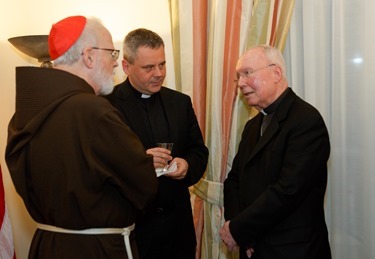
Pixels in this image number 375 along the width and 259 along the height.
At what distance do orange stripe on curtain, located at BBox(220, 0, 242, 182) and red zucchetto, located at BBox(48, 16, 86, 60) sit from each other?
1.05 m

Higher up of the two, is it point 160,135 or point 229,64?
point 229,64

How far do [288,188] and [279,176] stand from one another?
86 millimetres

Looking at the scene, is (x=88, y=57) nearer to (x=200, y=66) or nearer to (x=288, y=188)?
(x=288, y=188)

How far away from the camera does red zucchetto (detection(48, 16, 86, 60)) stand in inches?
54.1

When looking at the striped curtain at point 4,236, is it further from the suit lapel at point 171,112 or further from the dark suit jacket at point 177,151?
the suit lapel at point 171,112

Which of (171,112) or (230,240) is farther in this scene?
(171,112)

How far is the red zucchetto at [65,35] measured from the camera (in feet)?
4.50

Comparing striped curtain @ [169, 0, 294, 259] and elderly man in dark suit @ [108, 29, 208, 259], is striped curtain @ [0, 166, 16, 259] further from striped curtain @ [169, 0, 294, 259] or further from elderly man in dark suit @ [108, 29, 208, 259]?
striped curtain @ [169, 0, 294, 259]

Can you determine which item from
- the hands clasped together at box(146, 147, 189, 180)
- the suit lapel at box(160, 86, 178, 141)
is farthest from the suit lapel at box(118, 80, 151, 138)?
the hands clasped together at box(146, 147, 189, 180)

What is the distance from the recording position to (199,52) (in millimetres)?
2398

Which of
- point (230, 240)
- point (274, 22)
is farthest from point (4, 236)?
point (274, 22)

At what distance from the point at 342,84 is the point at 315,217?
0.78 meters

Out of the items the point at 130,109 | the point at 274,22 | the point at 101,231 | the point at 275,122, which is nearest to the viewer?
the point at 101,231

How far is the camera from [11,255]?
7.81 feet
